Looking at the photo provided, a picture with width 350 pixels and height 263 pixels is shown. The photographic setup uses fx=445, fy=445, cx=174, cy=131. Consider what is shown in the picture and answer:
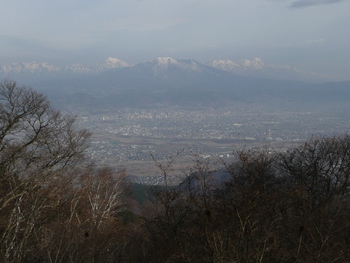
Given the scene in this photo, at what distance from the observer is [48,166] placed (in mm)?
11773

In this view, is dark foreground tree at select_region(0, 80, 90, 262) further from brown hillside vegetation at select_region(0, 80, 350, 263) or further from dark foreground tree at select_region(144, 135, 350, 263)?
dark foreground tree at select_region(144, 135, 350, 263)

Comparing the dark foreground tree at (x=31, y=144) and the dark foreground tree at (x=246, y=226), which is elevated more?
the dark foreground tree at (x=31, y=144)

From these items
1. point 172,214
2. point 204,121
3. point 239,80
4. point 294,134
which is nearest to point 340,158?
→ point 172,214

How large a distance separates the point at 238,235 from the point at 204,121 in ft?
195

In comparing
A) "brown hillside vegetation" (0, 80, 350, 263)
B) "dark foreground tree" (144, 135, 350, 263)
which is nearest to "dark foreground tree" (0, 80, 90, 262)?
"brown hillside vegetation" (0, 80, 350, 263)

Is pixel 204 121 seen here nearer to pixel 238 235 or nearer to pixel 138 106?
pixel 138 106

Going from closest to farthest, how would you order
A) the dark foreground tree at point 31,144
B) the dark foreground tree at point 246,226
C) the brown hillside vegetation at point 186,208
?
the dark foreground tree at point 246,226, the brown hillside vegetation at point 186,208, the dark foreground tree at point 31,144

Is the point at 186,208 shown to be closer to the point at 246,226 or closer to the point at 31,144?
the point at 246,226

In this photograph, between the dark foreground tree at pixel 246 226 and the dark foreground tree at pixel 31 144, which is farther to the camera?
the dark foreground tree at pixel 31 144

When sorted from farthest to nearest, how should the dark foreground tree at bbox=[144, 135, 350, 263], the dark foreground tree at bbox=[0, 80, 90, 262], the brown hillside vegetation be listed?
the dark foreground tree at bbox=[0, 80, 90, 262]
the brown hillside vegetation
the dark foreground tree at bbox=[144, 135, 350, 263]

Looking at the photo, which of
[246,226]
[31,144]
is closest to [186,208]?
[246,226]

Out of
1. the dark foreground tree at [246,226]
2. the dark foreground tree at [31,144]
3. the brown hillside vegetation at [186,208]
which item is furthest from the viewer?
the dark foreground tree at [31,144]

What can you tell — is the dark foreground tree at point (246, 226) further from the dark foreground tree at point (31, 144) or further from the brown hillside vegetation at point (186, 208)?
the dark foreground tree at point (31, 144)

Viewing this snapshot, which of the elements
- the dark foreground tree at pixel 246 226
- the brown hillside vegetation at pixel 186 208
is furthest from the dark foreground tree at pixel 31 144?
the dark foreground tree at pixel 246 226
